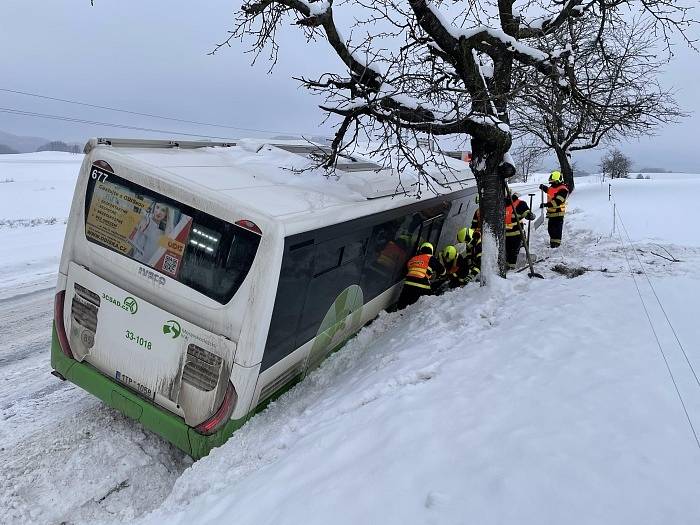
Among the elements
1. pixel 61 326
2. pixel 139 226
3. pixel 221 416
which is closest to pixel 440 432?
pixel 221 416

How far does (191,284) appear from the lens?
4.16 m

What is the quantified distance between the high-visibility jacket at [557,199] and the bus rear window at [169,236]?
8.85 m

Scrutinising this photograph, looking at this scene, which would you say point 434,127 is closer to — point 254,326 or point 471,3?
point 471,3

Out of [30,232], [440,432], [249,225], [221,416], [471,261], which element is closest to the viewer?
[440,432]

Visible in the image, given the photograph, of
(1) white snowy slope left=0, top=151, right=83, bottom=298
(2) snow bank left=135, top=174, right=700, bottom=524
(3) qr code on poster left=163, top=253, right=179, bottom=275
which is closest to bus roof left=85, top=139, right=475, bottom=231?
(3) qr code on poster left=163, top=253, right=179, bottom=275

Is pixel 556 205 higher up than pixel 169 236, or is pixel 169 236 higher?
pixel 556 205

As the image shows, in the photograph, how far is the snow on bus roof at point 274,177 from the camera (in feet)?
14.1

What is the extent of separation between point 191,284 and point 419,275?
4.01 meters

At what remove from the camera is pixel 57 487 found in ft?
13.0

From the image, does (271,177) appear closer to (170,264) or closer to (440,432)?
(170,264)

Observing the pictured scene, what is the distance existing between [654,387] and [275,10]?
7585mm

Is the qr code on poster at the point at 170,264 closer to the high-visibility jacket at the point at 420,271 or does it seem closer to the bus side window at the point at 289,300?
the bus side window at the point at 289,300

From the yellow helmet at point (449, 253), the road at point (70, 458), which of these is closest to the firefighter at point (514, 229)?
the yellow helmet at point (449, 253)

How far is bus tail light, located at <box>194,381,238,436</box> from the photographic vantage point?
4000mm
